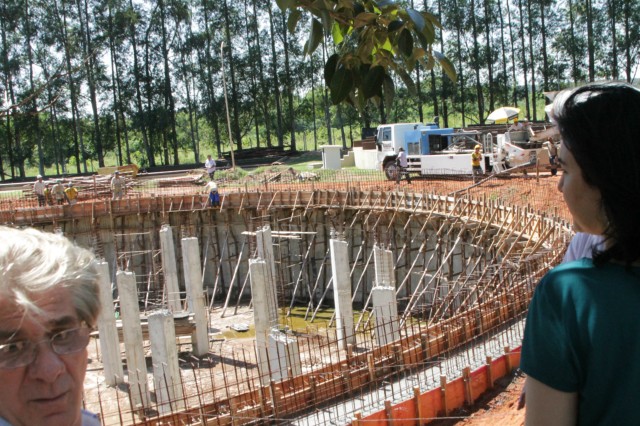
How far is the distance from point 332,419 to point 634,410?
738 cm

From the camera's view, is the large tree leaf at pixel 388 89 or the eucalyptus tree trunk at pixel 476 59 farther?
the eucalyptus tree trunk at pixel 476 59

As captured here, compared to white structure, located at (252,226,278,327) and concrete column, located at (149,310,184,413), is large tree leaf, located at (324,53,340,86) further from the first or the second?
white structure, located at (252,226,278,327)

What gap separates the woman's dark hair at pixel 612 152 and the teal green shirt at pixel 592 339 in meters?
0.07

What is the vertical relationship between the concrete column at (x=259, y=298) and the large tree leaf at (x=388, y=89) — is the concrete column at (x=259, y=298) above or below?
below

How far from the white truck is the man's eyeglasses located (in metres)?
21.8

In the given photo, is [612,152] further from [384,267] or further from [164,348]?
[384,267]

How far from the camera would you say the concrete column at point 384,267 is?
1448 centimetres

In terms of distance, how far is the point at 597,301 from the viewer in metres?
1.40

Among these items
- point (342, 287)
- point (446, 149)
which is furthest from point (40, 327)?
point (446, 149)

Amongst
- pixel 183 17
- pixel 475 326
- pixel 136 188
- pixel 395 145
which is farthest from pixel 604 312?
pixel 183 17

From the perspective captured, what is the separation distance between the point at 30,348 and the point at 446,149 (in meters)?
24.8

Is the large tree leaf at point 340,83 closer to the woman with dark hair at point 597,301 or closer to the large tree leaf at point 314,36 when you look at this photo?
the large tree leaf at point 314,36

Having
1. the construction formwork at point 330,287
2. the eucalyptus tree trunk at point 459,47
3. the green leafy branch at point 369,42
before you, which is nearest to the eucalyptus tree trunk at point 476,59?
the eucalyptus tree trunk at point 459,47

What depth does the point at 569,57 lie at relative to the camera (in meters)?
44.9
